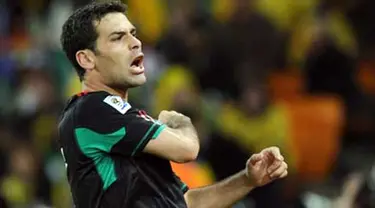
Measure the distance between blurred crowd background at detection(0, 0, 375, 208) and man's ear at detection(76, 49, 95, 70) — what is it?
13.3 feet

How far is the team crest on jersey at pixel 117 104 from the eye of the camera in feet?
18.3

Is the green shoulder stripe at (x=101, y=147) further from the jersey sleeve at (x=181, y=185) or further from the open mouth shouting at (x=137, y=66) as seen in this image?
the jersey sleeve at (x=181, y=185)

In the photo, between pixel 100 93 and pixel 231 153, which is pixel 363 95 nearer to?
pixel 231 153

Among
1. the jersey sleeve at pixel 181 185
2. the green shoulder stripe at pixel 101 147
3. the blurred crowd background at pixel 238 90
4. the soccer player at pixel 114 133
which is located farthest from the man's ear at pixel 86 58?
the blurred crowd background at pixel 238 90

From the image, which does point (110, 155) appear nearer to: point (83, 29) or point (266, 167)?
point (83, 29)

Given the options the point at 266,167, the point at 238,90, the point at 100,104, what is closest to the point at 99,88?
the point at 100,104

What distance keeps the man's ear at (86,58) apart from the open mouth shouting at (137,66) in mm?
185

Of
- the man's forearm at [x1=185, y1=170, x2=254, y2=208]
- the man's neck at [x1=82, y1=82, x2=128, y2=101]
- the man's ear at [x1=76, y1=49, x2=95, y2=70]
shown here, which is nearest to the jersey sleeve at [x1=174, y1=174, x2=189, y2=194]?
the man's forearm at [x1=185, y1=170, x2=254, y2=208]

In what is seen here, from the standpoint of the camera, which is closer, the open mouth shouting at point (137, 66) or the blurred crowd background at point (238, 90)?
the open mouth shouting at point (137, 66)

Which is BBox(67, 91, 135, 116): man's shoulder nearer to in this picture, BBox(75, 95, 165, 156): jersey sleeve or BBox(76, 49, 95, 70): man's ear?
BBox(75, 95, 165, 156): jersey sleeve

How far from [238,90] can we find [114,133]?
616 cm

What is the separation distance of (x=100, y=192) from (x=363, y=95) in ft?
20.5

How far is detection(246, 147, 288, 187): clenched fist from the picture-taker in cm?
576

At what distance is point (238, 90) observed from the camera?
1162 cm
